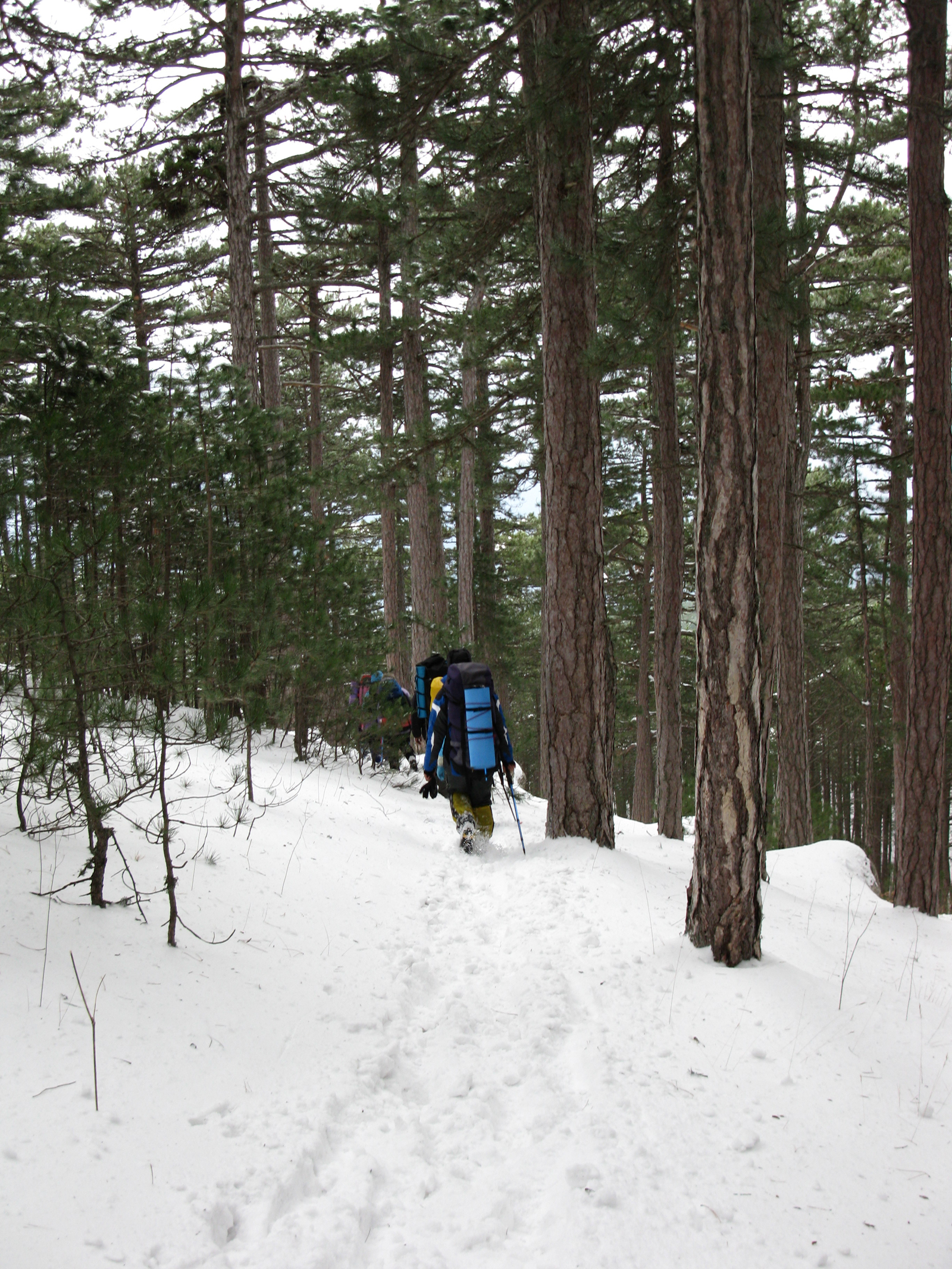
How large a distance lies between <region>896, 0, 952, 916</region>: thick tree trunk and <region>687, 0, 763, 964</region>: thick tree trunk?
4038 mm

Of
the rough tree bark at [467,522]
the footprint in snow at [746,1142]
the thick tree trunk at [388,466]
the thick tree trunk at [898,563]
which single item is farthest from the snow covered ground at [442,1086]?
the rough tree bark at [467,522]

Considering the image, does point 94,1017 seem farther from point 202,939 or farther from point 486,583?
point 486,583

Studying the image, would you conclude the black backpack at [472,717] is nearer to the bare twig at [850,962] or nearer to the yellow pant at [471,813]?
the yellow pant at [471,813]

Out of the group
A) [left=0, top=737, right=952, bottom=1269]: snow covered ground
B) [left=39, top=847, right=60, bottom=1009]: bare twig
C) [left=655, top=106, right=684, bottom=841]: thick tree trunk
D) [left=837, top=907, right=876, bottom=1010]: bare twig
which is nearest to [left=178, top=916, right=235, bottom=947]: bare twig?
[left=0, top=737, right=952, bottom=1269]: snow covered ground

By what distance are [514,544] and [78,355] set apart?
20034mm

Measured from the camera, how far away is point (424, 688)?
30.0ft

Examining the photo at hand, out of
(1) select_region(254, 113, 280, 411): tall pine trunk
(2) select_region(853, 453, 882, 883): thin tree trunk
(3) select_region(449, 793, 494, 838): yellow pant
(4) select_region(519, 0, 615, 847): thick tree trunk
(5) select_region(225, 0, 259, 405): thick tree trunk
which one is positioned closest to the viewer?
(4) select_region(519, 0, 615, 847): thick tree trunk

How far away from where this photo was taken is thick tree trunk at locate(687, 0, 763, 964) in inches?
156

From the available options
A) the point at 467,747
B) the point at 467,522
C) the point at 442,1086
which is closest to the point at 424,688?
the point at 467,747

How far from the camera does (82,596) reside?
3.59 m

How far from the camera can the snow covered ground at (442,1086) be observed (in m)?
2.23

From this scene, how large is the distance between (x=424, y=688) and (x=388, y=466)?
2.76m

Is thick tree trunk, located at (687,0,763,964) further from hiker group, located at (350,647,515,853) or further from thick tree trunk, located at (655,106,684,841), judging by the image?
thick tree trunk, located at (655,106,684,841)

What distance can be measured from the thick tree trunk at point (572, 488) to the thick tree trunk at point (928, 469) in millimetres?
3108
